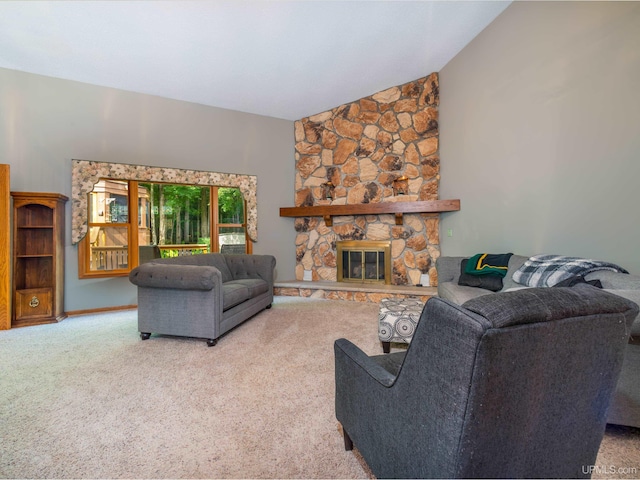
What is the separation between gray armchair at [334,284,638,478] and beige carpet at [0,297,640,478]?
0.72 metres

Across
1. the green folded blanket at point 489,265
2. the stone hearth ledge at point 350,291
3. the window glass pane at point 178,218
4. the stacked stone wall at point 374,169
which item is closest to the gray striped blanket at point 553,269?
the green folded blanket at point 489,265

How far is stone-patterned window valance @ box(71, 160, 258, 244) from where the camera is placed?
3.84 m

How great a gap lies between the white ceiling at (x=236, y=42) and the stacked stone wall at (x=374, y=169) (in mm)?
481

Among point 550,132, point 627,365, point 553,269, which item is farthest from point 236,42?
point 627,365

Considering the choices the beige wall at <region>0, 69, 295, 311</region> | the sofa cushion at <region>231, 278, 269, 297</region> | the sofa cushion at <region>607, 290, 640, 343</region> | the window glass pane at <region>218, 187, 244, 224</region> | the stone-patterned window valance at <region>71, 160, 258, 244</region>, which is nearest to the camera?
the sofa cushion at <region>607, 290, 640, 343</region>

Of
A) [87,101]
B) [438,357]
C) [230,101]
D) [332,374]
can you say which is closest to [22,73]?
[87,101]

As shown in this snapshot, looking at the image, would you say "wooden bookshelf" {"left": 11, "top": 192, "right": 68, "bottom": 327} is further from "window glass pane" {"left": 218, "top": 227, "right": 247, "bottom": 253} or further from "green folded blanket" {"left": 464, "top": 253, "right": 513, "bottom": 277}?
"green folded blanket" {"left": 464, "top": 253, "right": 513, "bottom": 277}

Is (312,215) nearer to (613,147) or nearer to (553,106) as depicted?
(553,106)

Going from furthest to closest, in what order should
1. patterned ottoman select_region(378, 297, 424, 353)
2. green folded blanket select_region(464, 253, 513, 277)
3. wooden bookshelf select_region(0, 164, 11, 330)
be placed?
wooden bookshelf select_region(0, 164, 11, 330), green folded blanket select_region(464, 253, 513, 277), patterned ottoman select_region(378, 297, 424, 353)

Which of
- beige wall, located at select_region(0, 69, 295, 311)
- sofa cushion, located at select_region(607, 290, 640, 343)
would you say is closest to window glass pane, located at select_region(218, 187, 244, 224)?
beige wall, located at select_region(0, 69, 295, 311)

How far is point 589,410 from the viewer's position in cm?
80

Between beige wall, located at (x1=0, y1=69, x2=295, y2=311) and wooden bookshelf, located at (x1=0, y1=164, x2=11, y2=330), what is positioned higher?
beige wall, located at (x1=0, y1=69, x2=295, y2=311)

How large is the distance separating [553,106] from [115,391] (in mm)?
4252

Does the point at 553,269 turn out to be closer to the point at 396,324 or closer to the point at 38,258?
the point at 396,324
